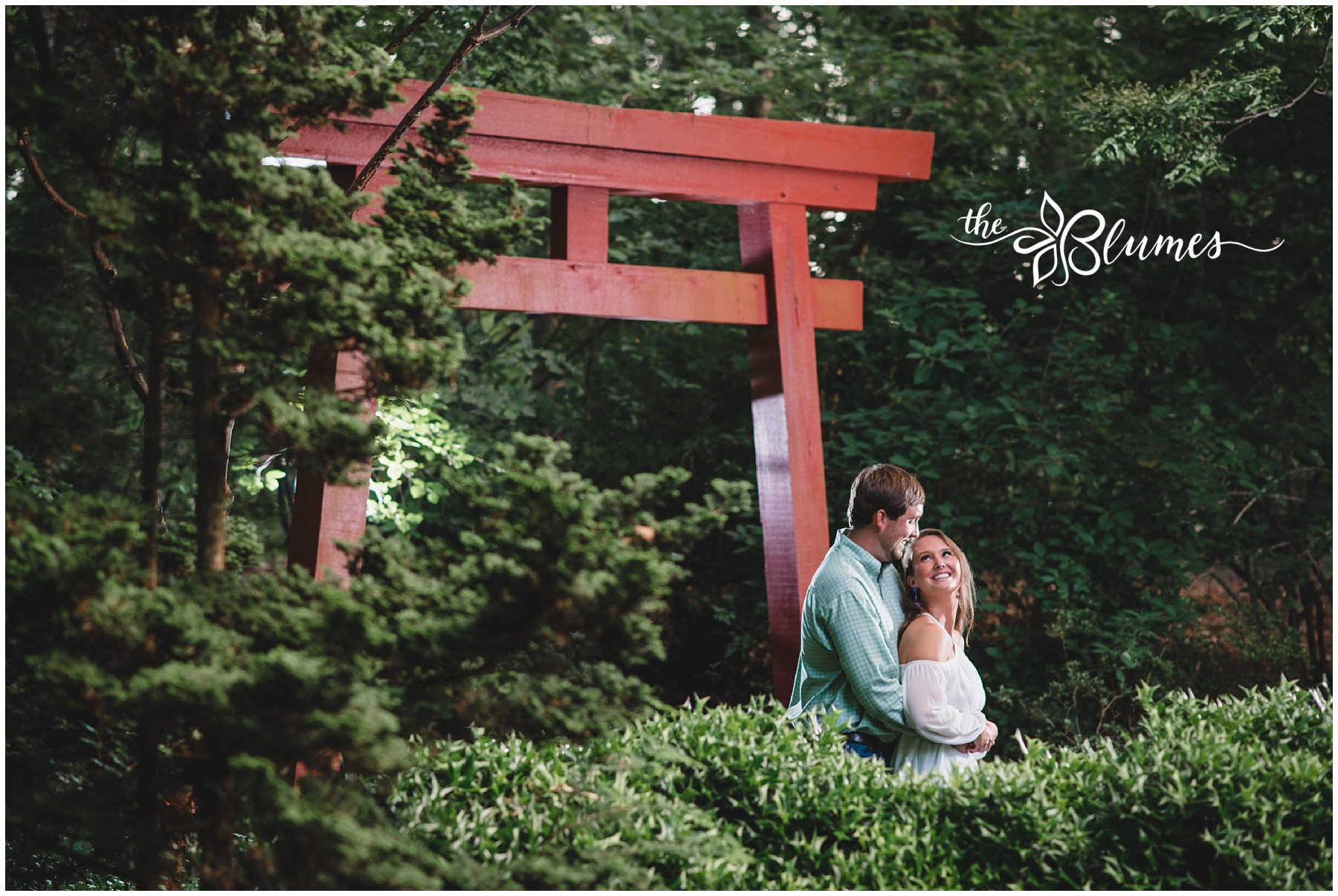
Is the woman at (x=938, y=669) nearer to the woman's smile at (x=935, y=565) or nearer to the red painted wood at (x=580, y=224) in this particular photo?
the woman's smile at (x=935, y=565)

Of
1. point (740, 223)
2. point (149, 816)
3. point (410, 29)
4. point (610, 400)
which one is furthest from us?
point (610, 400)

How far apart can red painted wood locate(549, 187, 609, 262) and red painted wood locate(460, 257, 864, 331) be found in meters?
0.06

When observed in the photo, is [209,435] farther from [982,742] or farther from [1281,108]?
[1281,108]

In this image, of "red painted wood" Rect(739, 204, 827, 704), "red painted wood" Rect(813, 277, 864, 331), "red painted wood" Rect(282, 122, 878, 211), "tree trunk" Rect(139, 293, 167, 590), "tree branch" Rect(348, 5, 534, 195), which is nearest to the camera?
"tree trunk" Rect(139, 293, 167, 590)

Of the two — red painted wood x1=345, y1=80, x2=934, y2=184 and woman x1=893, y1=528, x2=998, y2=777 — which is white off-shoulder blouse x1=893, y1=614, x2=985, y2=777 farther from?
red painted wood x1=345, y1=80, x2=934, y2=184

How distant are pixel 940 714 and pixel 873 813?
370mm

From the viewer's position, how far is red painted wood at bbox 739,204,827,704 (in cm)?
383

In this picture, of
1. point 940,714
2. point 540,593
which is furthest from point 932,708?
point 540,593

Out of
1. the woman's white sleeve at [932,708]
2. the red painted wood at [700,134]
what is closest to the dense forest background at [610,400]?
the red painted wood at [700,134]

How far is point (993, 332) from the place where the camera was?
5438mm

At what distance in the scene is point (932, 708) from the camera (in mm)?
2820

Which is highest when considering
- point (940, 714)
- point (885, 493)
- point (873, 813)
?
point (885, 493)

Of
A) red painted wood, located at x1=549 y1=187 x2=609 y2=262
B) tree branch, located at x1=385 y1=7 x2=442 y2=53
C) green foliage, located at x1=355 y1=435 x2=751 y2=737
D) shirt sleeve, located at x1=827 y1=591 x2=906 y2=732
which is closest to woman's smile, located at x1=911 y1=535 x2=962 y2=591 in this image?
shirt sleeve, located at x1=827 y1=591 x2=906 y2=732

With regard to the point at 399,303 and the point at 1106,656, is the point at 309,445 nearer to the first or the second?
the point at 399,303
